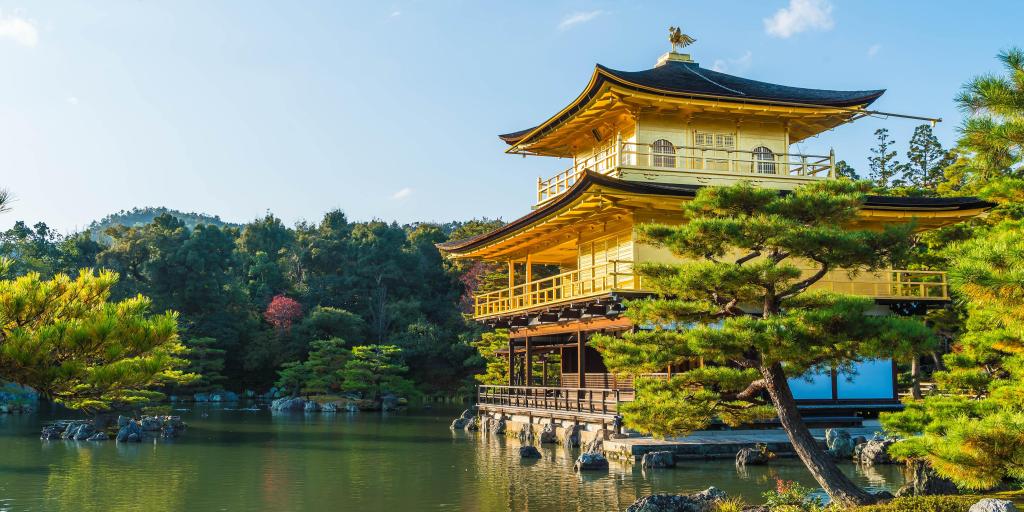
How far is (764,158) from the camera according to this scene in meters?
21.3

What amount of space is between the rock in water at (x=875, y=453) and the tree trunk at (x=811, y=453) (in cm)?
642

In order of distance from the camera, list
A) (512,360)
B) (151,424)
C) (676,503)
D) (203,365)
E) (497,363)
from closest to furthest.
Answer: (676,503) → (151,424) → (512,360) → (497,363) → (203,365)

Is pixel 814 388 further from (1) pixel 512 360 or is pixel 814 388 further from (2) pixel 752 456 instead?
(1) pixel 512 360

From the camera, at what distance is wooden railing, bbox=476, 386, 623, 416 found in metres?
18.8

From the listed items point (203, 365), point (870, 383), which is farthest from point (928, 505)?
point (203, 365)

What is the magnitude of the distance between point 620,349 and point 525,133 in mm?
15279

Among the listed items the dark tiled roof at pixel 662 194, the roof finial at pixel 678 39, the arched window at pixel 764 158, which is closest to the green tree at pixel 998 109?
the dark tiled roof at pixel 662 194

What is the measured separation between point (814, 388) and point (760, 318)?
32.6 feet

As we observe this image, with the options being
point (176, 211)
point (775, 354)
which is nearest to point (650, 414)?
point (775, 354)

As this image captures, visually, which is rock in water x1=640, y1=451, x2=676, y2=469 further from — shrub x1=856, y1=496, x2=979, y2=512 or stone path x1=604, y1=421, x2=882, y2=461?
shrub x1=856, y1=496, x2=979, y2=512

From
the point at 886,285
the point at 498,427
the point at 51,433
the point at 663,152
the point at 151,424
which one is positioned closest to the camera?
the point at 886,285

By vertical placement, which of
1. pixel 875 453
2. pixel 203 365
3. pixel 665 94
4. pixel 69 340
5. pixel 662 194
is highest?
pixel 665 94

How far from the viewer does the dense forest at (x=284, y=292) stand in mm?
45750

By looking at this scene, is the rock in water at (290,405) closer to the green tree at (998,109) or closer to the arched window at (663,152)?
the arched window at (663,152)
